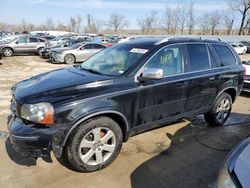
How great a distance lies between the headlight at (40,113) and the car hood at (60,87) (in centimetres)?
7

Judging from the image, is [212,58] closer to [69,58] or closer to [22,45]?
[69,58]

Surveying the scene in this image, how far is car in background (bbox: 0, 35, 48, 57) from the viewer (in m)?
19.0

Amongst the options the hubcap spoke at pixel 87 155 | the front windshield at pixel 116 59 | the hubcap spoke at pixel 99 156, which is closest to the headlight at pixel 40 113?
the hubcap spoke at pixel 87 155

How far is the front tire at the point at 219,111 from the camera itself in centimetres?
508

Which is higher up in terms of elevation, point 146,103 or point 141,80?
point 141,80

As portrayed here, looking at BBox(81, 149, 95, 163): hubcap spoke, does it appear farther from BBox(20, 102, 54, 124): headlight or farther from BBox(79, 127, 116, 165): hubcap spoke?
BBox(20, 102, 54, 124): headlight

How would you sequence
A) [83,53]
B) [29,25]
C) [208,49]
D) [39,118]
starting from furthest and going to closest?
[29,25]
[83,53]
[208,49]
[39,118]

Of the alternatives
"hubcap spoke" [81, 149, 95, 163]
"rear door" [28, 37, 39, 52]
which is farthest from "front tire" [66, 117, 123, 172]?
"rear door" [28, 37, 39, 52]

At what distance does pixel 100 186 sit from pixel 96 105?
1025 millimetres

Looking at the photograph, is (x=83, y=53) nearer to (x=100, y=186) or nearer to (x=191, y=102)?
(x=191, y=102)

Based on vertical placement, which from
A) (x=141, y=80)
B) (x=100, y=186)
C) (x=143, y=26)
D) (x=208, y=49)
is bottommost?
(x=100, y=186)

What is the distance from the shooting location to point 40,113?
2959 mm

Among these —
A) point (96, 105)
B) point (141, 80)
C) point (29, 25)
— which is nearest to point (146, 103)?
point (141, 80)

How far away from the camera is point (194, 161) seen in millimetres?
3846
